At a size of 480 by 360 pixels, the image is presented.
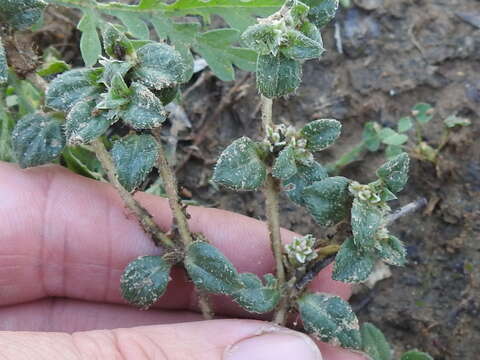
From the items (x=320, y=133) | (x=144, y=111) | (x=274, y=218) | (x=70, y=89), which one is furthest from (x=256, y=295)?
(x=70, y=89)

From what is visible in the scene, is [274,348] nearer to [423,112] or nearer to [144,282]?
[144,282]

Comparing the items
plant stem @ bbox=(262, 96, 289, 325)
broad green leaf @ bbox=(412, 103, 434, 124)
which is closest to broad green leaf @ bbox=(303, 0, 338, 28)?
plant stem @ bbox=(262, 96, 289, 325)

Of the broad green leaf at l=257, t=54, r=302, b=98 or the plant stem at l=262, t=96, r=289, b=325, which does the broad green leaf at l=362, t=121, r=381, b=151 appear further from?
the broad green leaf at l=257, t=54, r=302, b=98

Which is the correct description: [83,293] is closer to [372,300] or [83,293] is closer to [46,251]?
[46,251]

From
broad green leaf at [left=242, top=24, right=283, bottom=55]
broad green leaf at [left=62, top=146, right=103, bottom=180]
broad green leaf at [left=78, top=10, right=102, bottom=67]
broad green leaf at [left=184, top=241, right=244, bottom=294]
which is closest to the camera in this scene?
broad green leaf at [left=242, top=24, right=283, bottom=55]

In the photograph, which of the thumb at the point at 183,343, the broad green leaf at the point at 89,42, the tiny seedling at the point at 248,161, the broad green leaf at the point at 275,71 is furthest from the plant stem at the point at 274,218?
the broad green leaf at the point at 89,42

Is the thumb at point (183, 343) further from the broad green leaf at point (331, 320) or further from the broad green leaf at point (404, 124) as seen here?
the broad green leaf at point (404, 124)
